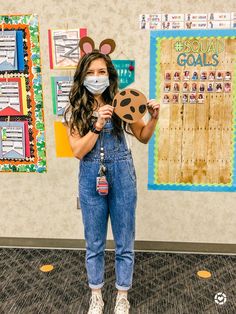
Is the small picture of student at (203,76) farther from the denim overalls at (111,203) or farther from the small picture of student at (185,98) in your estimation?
the denim overalls at (111,203)

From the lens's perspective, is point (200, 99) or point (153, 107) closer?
point (153, 107)

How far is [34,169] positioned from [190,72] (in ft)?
4.38

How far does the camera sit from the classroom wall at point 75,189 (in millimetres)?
2312

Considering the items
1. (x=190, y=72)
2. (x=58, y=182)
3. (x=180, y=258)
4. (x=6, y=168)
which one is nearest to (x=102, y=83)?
(x=190, y=72)

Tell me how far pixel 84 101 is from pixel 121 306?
43.6 inches

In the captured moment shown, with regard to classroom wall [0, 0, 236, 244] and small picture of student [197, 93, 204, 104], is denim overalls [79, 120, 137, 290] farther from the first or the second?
small picture of student [197, 93, 204, 104]

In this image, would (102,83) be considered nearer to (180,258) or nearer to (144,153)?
(144,153)

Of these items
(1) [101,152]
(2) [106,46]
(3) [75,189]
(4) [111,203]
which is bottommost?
(3) [75,189]

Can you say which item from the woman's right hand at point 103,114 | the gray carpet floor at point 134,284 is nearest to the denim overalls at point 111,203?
the woman's right hand at point 103,114

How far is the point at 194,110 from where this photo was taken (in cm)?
239

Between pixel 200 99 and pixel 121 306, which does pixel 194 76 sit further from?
pixel 121 306

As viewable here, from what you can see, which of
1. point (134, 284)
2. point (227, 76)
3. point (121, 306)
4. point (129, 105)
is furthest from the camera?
point (227, 76)

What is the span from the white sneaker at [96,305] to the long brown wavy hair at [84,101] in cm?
91

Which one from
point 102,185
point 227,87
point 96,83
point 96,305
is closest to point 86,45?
point 96,83
